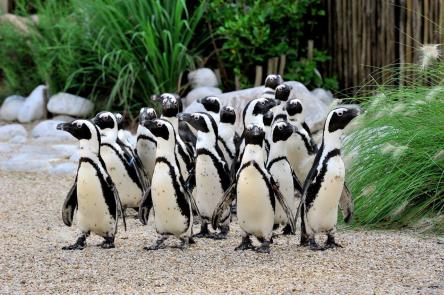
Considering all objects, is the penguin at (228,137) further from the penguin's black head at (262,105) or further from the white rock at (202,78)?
the white rock at (202,78)

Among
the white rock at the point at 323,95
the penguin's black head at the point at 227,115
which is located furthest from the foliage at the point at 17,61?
the penguin's black head at the point at 227,115

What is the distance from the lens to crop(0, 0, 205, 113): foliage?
1145 cm

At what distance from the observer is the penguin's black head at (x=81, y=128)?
6.13m

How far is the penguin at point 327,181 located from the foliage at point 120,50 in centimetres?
531

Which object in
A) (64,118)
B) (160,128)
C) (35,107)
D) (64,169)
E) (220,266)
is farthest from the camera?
(35,107)

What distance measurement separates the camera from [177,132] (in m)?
7.40

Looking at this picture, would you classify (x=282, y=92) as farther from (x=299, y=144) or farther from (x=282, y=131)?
(x=282, y=131)

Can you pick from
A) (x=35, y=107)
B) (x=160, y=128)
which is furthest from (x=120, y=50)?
(x=160, y=128)

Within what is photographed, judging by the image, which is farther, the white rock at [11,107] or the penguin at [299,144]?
the white rock at [11,107]

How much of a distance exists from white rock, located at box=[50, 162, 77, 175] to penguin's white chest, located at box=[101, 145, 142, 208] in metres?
2.46

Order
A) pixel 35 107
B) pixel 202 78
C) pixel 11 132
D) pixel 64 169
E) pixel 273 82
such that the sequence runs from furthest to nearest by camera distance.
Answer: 1. pixel 35 107
2. pixel 11 132
3. pixel 202 78
4. pixel 64 169
5. pixel 273 82

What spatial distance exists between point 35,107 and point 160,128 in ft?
21.5

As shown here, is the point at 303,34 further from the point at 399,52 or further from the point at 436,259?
the point at 436,259

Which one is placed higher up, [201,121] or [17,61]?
[201,121]
